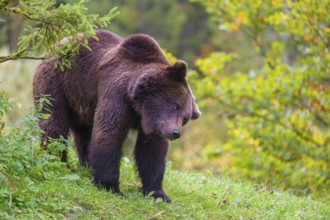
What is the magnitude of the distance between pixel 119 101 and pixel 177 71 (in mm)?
743

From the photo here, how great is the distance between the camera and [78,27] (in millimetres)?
6723

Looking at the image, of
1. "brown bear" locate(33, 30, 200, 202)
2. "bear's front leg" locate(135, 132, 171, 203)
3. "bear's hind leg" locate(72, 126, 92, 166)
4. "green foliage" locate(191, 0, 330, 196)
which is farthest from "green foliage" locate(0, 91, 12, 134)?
"green foliage" locate(191, 0, 330, 196)

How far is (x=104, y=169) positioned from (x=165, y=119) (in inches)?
35.4

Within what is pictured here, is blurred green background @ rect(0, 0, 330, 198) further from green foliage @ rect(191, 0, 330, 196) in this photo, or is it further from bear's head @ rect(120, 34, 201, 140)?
bear's head @ rect(120, 34, 201, 140)

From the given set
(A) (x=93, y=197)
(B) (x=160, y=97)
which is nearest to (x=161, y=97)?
(B) (x=160, y=97)

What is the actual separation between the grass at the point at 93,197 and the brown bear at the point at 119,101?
36 cm

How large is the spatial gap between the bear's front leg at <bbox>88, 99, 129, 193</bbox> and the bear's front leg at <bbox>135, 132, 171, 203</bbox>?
387 millimetres

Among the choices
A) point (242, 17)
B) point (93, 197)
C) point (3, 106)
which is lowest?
point (242, 17)

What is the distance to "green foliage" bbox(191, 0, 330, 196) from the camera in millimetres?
13242

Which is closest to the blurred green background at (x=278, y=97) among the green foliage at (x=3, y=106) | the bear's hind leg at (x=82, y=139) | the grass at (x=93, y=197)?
the bear's hind leg at (x=82, y=139)

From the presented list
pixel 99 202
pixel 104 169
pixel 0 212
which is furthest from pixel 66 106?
pixel 0 212

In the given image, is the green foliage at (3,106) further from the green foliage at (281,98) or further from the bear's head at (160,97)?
the green foliage at (281,98)

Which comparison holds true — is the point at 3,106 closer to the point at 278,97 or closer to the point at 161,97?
the point at 161,97

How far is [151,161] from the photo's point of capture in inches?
312
